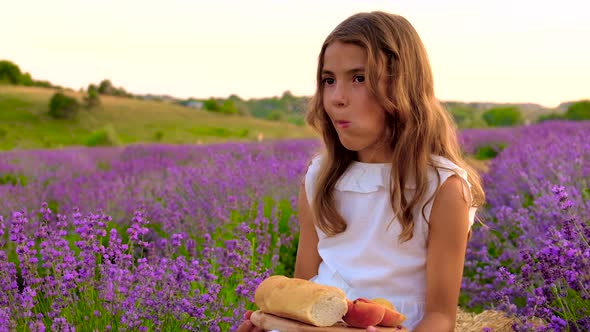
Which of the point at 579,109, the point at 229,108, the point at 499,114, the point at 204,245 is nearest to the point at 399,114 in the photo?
the point at 204,245

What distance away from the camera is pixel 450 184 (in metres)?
2.17

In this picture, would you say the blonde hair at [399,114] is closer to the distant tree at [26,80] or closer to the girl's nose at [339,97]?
the girl's nose at [339,97]

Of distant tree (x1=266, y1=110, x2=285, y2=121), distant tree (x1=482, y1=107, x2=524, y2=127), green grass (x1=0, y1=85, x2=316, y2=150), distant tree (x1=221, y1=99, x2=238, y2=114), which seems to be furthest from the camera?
distant tree (x1=266, y1=110, x2=285, y2=121)

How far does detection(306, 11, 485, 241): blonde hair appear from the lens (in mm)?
2217

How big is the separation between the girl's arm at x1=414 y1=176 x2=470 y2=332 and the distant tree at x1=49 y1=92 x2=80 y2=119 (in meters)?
37.2

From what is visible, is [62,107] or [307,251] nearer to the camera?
[307,251]

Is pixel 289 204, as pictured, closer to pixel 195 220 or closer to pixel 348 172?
pixel 195 220

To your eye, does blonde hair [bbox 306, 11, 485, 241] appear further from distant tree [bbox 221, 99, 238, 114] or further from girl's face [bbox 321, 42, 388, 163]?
distant tree [bbox 221, 99, 238, 114]

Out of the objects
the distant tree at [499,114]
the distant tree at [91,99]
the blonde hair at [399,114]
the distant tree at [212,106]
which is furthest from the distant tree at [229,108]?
Result: the blonde hair at [399,114]

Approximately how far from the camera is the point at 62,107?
3700 cm

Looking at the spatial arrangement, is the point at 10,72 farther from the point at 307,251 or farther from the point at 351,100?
the point at 351,100

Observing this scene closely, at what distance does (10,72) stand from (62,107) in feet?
39.4

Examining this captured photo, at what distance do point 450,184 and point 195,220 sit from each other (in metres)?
2.56

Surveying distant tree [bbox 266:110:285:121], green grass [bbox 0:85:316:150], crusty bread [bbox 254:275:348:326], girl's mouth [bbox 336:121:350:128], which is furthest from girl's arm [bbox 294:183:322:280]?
distant tree [bbox 266:110:285:121]
